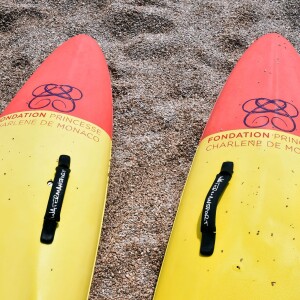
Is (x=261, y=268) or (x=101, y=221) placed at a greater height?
(x=101, y=221)

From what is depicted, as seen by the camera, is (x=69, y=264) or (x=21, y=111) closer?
(x=69, y=264)

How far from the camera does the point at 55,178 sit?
6.06 feet

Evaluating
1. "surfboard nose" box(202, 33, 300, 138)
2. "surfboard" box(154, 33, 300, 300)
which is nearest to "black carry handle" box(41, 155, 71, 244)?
"surfboard" box(154, 33, 300, 300)

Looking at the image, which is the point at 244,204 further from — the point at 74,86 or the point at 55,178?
the point at 74,86

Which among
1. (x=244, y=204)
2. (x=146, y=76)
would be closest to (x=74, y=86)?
(x=146, y=76)

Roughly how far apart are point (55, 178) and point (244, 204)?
58 cm

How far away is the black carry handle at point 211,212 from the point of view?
1709 mm

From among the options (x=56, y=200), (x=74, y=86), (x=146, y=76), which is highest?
(x=146, y=76)

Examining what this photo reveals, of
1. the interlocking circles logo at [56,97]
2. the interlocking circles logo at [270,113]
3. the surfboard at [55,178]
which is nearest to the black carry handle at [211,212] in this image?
the interlocking circles logo at [270,113]

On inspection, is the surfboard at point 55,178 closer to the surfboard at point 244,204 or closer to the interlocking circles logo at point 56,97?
the interlocking circles logo at point 56,97

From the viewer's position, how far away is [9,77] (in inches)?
98.9

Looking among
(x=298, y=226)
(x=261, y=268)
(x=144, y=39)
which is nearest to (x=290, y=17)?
(x=144, y=39)

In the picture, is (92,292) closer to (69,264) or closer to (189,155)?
(69,264)

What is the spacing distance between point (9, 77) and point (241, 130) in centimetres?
106
